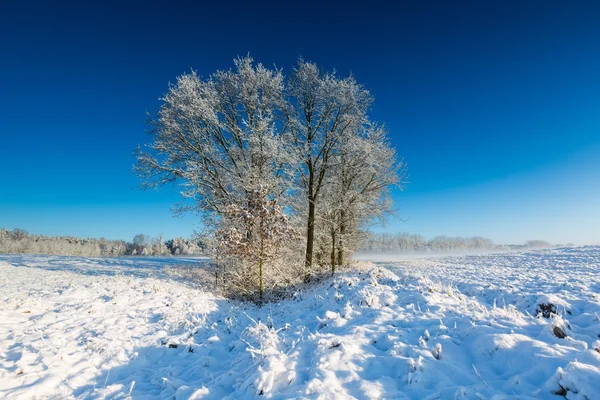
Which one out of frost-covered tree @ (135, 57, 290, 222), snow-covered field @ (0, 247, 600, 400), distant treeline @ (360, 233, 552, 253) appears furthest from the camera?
distant treeline @ (360, 233, 552, 253)

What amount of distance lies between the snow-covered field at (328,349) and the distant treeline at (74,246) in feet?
136

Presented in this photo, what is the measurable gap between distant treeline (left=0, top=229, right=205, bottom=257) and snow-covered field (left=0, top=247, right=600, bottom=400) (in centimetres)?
4131

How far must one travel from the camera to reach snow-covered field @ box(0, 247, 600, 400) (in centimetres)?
339

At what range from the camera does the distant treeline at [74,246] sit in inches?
2534

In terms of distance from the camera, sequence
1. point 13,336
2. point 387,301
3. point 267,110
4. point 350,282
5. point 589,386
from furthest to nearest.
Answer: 1. point 267,110
2. point 350,282
3. point 387,301
4. point 13,336
5. point 589,386

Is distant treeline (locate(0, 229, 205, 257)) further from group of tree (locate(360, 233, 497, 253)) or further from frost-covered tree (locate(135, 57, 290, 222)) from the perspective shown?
group of tree (locate(360, 233, 497, 253))

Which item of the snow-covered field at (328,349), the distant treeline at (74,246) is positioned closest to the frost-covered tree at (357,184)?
the snow-covered field at (328,349)

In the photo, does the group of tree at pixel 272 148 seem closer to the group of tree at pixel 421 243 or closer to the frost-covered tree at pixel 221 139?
the frost-covered tree at pixel 221 139

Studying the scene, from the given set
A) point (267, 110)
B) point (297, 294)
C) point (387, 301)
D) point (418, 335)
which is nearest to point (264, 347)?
point (418, 335)

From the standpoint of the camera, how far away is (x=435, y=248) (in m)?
118

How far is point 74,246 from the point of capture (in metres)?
79.2

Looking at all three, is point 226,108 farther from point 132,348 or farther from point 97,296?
point 132,348

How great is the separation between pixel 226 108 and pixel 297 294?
10707 millimetres

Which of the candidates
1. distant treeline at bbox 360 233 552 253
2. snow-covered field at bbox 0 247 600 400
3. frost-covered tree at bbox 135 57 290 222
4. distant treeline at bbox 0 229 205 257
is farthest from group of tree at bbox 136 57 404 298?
distant treeline at bbox 360 233 552 253
